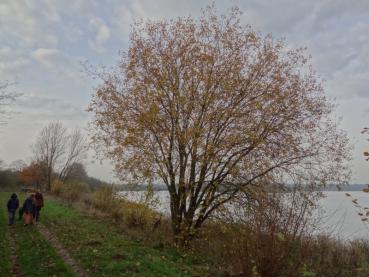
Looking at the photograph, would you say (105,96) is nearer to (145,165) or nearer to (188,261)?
(145,165)

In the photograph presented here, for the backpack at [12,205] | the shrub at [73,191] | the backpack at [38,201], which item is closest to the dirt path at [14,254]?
the backpack at [12,205]

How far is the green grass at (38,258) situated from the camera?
9.26 meters

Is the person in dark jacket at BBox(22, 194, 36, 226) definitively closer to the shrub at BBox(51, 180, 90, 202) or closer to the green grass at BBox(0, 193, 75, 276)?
the green grass at BBox(0, 193, 75, 276)

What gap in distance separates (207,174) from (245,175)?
157 centimetres

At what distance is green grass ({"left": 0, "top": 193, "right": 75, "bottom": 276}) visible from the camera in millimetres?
9263

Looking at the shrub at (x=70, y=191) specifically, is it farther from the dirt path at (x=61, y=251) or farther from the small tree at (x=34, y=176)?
the small tree at (x=34, y=176)

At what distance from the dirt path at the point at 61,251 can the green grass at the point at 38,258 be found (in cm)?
15

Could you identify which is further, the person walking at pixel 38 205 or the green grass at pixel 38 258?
the person walking at pixel 38 205

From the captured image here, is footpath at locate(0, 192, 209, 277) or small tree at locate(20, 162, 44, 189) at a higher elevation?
small tree at locate(20, 162, 44, 189)

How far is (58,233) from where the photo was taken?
1595 centimetres

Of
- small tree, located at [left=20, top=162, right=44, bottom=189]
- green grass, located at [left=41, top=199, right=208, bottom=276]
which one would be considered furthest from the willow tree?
small tree, located at [left=20, top=162, right=44, bottom=189]

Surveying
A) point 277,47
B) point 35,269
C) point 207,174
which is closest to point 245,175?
point 207,174

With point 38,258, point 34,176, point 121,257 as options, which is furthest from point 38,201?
point 34,176

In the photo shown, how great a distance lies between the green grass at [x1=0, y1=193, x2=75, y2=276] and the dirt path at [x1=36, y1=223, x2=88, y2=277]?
155mm
